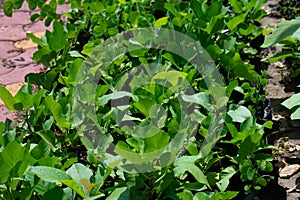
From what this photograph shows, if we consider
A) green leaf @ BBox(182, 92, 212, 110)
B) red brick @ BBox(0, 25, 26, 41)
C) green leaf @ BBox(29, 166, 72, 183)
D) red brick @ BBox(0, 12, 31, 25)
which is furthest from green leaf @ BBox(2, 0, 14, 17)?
green leaf @ BBox(29, 166, 72, 183)

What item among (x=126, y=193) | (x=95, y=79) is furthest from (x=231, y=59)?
(x=126, y=193)

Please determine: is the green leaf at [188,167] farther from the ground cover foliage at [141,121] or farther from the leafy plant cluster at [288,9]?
the leafy plant cluster at [288,9]

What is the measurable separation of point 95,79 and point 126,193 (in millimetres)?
845

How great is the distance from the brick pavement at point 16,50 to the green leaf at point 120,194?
159 cm

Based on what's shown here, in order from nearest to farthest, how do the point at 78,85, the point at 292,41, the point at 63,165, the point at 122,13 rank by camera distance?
the point at 63,165 → the point at 78,85 → the point at 292,41 → the point at 122,13

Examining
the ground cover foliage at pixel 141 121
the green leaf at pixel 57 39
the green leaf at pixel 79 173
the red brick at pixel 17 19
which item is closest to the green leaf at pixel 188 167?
the ground cover foliage at pixel 141 121

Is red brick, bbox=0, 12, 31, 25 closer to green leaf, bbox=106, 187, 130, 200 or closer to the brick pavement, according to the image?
the brick pavement

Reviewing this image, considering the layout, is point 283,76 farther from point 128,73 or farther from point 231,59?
point 128,73

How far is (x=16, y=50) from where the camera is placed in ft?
13.8

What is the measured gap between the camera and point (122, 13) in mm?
3252

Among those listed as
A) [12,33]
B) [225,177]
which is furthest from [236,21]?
[12,33]

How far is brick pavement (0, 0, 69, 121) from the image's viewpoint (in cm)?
381

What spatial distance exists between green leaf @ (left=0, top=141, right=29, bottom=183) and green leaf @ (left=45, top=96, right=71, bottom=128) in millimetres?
459

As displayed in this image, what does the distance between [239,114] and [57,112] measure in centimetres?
71
